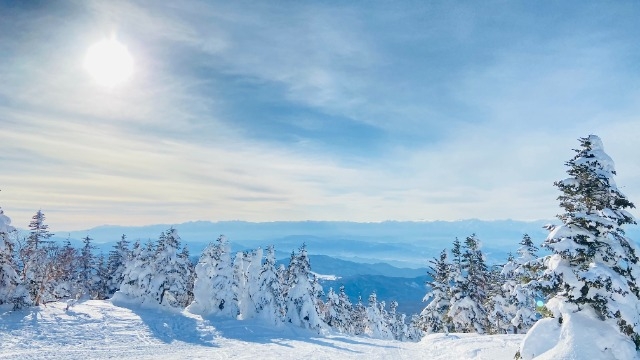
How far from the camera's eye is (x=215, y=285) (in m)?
47.2

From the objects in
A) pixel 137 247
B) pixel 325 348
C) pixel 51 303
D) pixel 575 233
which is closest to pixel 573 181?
pixel 575 233

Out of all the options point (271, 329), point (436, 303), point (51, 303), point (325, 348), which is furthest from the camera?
point (436, 303)

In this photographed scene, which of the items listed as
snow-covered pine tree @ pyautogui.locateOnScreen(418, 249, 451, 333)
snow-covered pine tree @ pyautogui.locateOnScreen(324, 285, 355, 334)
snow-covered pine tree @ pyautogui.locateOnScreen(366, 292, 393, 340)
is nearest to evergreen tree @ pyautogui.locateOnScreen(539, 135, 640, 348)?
snow-covered pine tree @ pyautogui.locateOnScreen(418, 249, 451, 333)

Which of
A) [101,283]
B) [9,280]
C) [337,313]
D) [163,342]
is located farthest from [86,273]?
[163,342]

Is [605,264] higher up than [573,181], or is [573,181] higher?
[573,181]

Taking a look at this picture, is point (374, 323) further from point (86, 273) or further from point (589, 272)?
point (589, 272)

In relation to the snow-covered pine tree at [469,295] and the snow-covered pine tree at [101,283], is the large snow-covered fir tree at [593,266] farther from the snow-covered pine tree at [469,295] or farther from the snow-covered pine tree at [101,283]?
the snow-covered pine tree at [101,283]

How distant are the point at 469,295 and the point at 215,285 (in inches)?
1132

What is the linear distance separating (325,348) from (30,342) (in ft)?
63.7

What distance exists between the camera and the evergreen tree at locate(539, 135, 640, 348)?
15593 millimetres

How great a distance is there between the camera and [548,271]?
16.6m

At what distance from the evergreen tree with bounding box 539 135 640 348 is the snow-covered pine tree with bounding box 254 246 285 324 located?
3491 centimetres

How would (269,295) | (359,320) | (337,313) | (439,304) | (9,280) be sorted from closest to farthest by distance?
(9,280), (269,295), (439,304), (337,313), (359,320)

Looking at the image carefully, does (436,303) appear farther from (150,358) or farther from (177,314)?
(150,358)
